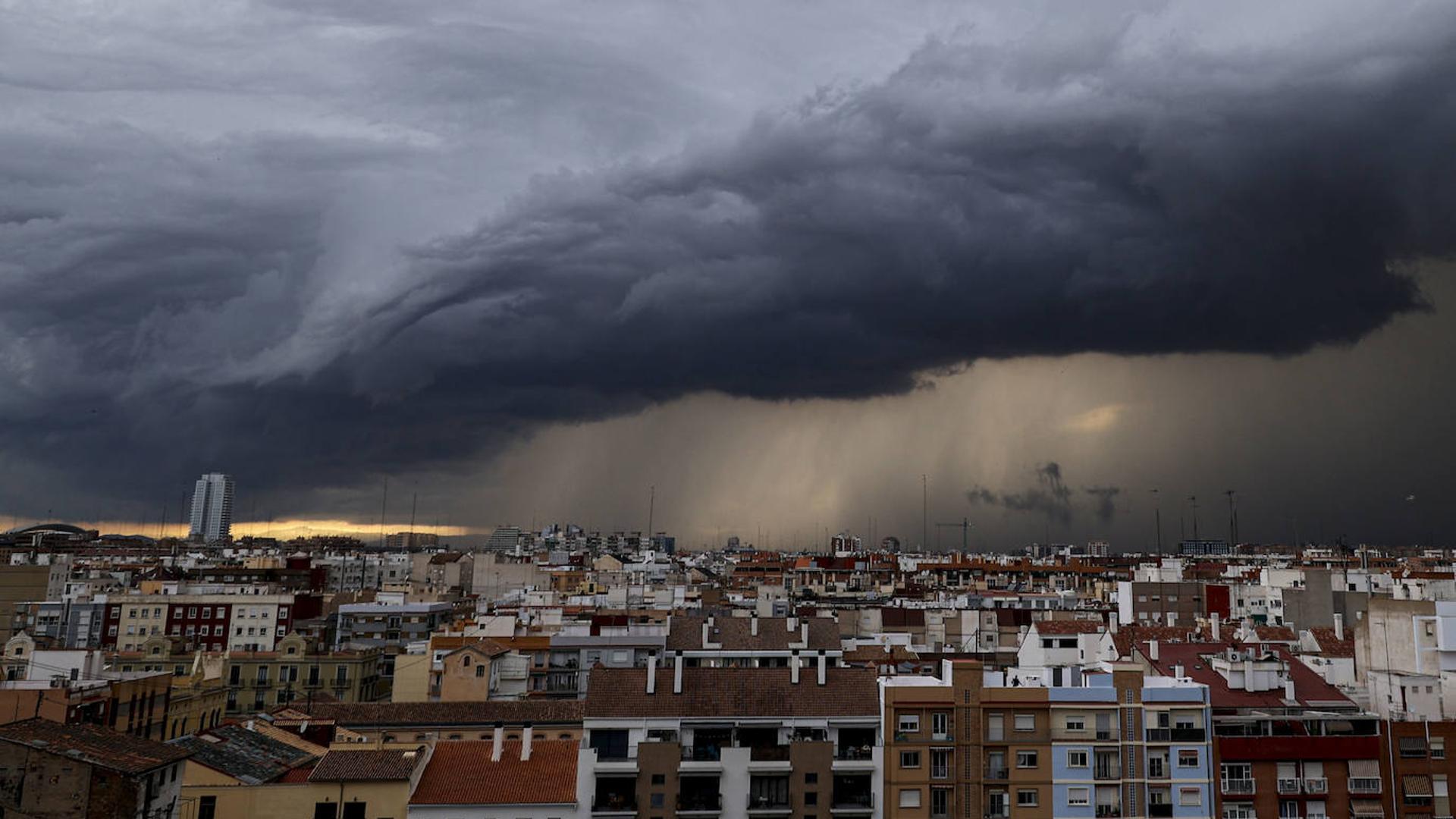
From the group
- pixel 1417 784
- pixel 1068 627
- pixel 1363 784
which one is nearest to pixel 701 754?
pixel 1363 784

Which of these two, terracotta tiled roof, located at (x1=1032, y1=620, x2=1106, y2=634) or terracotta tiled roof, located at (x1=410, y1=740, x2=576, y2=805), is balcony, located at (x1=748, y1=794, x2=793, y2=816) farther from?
terracotta tiled roof, located at (x1=1032, y1=620, x2=1106, y2=634)

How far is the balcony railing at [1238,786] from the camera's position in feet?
215

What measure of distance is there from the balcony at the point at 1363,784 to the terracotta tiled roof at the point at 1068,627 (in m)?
35.8

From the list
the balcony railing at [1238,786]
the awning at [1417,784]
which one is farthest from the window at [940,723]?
the awning at [1417,784]

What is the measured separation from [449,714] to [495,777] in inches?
659

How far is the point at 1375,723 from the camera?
67.1 meters

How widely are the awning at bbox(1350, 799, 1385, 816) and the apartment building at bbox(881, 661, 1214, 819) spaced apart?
7972 mm

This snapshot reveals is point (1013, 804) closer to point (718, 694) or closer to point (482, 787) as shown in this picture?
point (718, 694)

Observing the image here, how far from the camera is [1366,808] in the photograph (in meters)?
65.6

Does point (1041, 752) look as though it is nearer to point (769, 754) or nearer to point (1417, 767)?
point (769, 754)

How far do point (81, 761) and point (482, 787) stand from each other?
18798 millimetres

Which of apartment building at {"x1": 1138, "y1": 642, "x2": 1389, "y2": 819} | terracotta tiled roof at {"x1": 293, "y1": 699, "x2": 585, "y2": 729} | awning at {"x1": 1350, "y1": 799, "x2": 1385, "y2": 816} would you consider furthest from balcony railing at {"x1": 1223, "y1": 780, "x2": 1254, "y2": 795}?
terracotta tiled roof at {"x1": 293, "y1": 699, "x2": 585, "y2": 729}

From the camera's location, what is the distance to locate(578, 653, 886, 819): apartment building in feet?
204

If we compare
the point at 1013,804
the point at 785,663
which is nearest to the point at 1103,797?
the point at 1013,804
